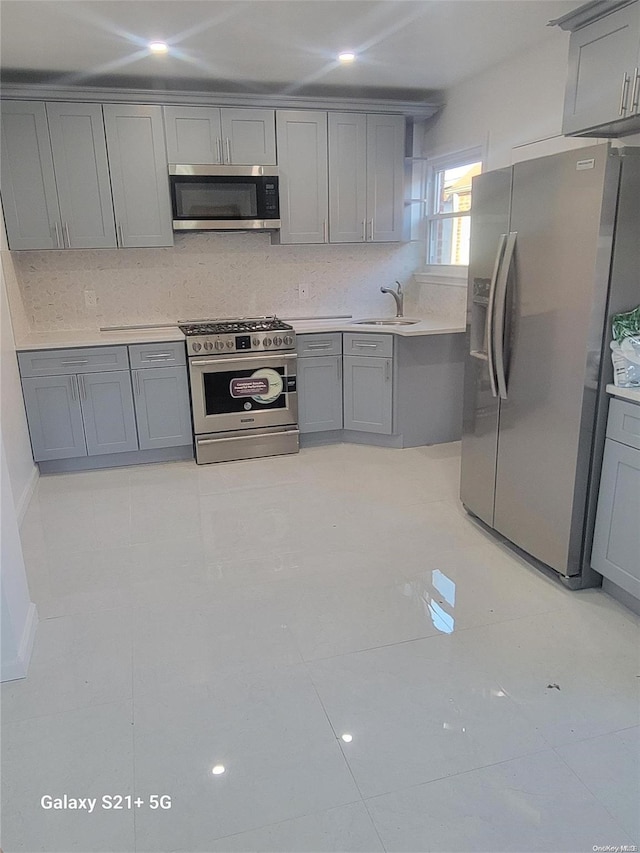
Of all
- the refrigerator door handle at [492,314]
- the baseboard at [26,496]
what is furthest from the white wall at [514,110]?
the baseboard at [26,496]

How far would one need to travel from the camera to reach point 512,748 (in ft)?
5.67

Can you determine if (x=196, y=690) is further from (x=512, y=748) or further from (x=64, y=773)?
(x=512, y=748)

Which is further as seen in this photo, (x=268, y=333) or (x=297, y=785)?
(x=268, y=333)

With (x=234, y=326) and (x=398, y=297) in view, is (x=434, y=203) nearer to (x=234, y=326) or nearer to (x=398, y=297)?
(x=398, y=297)

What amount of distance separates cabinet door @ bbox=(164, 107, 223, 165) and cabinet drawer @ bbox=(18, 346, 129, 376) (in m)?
1.41

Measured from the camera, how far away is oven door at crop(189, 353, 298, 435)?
4.08 metres

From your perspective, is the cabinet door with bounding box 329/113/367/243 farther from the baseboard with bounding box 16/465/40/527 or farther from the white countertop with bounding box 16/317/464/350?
the baseboard with bounding box 16/465/40/527

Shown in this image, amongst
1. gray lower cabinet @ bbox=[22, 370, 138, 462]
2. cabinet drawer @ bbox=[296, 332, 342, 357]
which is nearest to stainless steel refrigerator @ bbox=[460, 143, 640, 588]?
cabinet drawer @ bbox=[296, 332, 342, 357]

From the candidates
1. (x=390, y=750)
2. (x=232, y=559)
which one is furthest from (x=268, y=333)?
(x=390, y=750)

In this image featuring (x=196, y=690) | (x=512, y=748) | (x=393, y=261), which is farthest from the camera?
(x=393, y=261)

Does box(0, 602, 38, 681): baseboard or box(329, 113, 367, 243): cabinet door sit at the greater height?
box(329, 113, 367, 243): cabinet door

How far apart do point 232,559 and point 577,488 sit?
1621 mm

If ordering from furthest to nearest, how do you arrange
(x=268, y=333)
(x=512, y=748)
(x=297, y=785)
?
(x=268, y=333) → (x=512, y=748) → (x=297, y=785)

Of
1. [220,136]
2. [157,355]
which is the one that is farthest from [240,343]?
[220,136]
